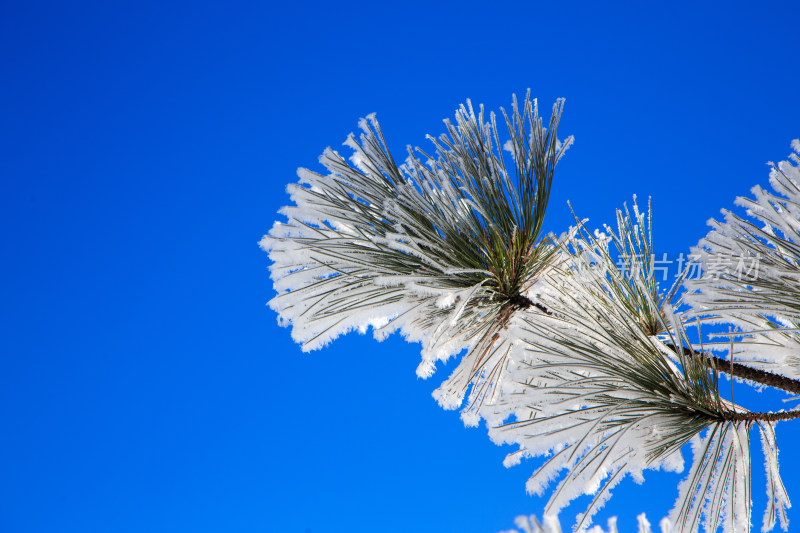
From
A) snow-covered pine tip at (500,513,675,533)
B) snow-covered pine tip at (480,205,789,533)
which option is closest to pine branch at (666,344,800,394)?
snow-covered pine tip at (480,205,789,533)

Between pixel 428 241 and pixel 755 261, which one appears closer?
pixel 755 261

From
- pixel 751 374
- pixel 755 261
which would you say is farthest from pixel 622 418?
pixel 755 261

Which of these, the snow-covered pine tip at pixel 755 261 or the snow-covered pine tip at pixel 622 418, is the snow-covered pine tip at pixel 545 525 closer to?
the snow-covered pine tip at pixel 622 418

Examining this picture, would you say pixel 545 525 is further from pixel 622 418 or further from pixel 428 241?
pixel 428 241

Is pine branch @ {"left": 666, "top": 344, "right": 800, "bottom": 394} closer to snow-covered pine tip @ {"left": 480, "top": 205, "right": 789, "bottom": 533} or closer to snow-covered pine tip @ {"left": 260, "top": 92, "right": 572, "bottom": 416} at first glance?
snow-covered pine tip @ {"left": 480, "top": 205, "right": 789, "bottom": 533}

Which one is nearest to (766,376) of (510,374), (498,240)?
(510,374)

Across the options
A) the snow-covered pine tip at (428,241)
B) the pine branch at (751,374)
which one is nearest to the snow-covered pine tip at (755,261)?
the pine branch at (751,374)

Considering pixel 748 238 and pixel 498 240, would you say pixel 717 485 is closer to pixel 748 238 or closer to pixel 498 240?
pixel 748 238

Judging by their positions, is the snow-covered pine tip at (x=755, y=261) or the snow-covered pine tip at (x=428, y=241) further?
the snow-covered pine tip at (x=428, y=241)

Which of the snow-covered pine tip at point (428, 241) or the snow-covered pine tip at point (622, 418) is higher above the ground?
the snow-covered pine tip at point (428, 241)
